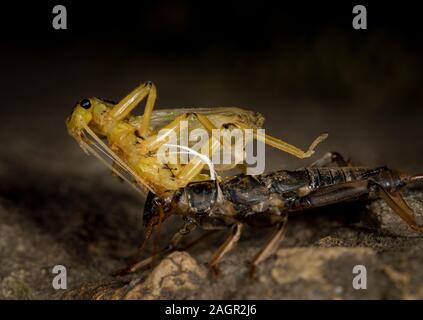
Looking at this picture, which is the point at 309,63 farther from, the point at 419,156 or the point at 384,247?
the point at 384,247

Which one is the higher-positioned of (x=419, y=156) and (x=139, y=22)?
(x=139, y=22)

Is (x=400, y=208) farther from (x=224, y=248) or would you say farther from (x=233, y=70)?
(x=233, y=70)

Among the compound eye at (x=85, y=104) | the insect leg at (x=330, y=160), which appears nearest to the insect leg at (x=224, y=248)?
the insect leg at (x=330, y=160)

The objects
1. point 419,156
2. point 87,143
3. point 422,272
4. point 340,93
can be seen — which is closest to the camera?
point 422,272

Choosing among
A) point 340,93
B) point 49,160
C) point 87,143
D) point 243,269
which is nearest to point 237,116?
point 87,143

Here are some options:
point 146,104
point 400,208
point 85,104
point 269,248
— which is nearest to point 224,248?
point 269,248

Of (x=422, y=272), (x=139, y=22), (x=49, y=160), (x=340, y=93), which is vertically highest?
(x=139, y=22)

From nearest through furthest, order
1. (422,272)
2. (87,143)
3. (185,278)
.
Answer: (422,272) → (185,278) → (87,143)
